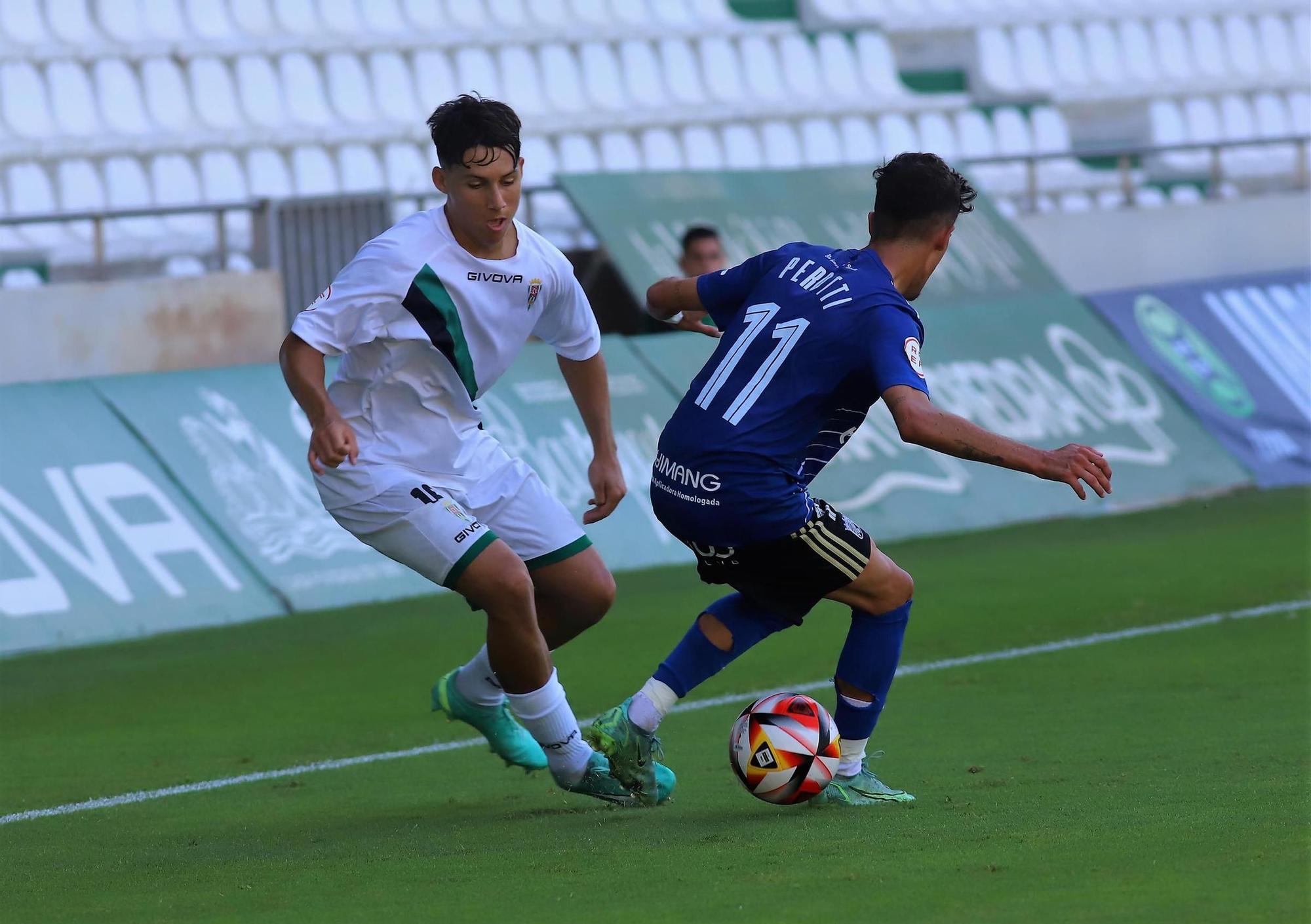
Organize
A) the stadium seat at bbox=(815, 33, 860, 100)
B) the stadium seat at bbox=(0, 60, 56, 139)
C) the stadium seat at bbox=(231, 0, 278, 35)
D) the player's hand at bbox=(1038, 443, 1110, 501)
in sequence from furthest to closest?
the stadium seat at bbox=(815, 33, 860, 100) < the stadium seat at bbox=(231, 0, 278, 35) < the stadium seat at bbox=(0, 60, 56, 139) < the player's hand at bbox=(1038, 443, 1110, 501)

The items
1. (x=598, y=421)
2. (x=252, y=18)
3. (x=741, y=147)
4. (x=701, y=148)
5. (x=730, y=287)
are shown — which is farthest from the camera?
(x=741, y=147)

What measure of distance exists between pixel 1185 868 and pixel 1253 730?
240cm

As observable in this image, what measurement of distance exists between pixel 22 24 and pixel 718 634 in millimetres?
14642

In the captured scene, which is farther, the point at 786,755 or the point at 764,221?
the point at 764,221

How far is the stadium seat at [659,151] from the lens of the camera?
2095 centimetres

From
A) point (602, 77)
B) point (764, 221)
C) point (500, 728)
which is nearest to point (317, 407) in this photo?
point (500, 728)

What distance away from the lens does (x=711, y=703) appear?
26.6ft

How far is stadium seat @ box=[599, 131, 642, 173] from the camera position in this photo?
67.7 ft

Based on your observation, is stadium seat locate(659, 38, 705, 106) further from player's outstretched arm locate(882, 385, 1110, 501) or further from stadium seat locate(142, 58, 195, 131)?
player's outstretched arm locate(882, 385, 1110, 501)

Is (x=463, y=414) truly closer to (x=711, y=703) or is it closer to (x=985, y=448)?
(x=985, y=448)

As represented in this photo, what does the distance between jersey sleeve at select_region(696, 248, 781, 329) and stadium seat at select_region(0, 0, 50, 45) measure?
1395 cm

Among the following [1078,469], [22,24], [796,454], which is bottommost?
[796,454]

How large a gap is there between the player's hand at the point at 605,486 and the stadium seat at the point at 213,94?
44.2ft

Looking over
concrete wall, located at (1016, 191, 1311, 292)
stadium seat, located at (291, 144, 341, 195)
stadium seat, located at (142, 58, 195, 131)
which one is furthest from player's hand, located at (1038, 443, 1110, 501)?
stadium seat, located at (142, 58, 195, 131)
